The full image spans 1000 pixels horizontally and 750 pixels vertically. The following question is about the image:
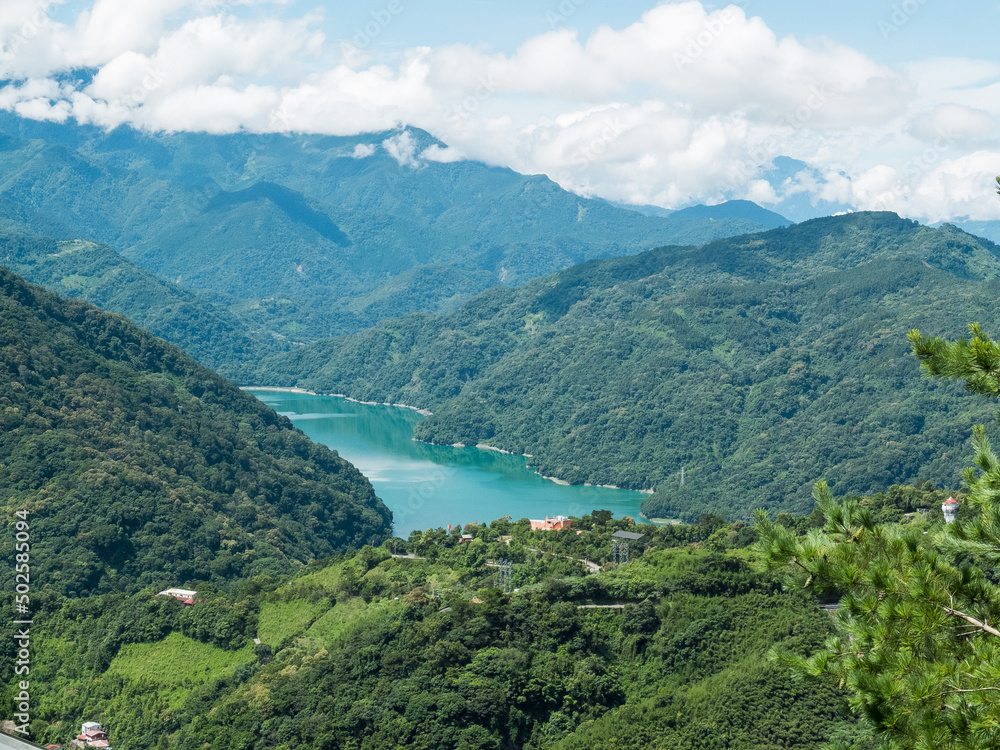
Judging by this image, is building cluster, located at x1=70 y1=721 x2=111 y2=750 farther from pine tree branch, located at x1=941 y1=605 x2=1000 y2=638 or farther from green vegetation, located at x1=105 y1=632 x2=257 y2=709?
pine tree branch, located at x1=941 y1=605 x2=1000 y2=638

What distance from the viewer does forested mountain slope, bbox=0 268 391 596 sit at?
4347cm

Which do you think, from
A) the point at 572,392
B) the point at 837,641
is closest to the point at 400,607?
the point at 837,641

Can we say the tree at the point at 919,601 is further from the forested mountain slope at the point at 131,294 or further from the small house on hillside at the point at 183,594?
the forested mountain slope at the point at 131,294

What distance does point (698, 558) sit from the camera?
3081 cm

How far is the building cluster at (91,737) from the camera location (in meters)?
26.8

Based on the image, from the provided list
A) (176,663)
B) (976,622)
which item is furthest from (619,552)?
(976,622)

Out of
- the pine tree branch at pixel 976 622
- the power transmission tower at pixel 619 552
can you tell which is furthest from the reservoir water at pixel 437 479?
the pine tree branch at pixel 976 622

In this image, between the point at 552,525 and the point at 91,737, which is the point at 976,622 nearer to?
the point at 91,737

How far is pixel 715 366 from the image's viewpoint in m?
101

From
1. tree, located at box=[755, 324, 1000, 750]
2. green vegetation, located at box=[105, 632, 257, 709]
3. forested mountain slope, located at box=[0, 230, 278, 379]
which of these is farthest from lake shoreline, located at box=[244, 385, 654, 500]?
tree, located at box=[755, 324, 1000, 750]

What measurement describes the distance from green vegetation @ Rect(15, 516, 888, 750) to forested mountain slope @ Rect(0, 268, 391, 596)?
29.6 feet

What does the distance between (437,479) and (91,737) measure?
5516 cm

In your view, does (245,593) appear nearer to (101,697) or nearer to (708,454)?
(101,697)

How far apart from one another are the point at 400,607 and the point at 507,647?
4645 mm
